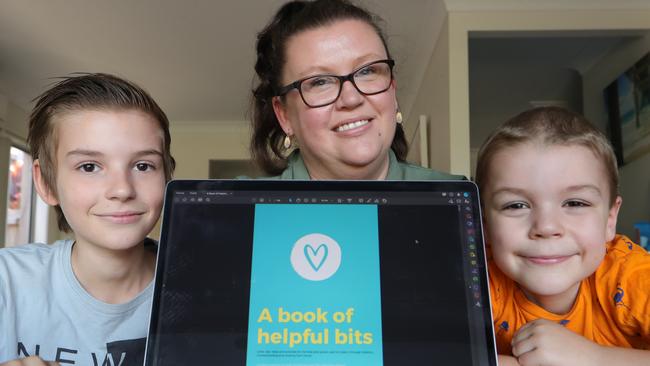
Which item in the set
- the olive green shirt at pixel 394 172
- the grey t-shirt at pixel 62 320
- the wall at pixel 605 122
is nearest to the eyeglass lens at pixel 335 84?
the olive green shirt at pixel 394 172

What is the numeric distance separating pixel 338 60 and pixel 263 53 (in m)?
0.30

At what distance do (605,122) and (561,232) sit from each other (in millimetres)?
3160

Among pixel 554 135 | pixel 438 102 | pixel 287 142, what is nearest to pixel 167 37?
pixel 438 102

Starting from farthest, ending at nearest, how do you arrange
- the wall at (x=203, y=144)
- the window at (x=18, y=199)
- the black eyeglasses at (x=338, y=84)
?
the wall at (x=203, y=144) < the window at (x=18, y=199) < the black eyeglasses at (x=338, y=84)

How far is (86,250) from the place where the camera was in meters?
0.94

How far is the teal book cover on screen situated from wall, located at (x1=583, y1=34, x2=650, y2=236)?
112 inches

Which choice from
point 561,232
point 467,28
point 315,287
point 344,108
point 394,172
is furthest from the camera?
point 467,28

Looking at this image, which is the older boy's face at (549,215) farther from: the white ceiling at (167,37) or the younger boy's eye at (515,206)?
the white ceiling at (167,37)

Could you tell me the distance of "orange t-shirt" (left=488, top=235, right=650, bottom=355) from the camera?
0.76 meters

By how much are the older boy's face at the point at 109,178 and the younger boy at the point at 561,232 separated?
57cm

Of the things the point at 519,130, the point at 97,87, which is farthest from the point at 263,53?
the point at 519,130

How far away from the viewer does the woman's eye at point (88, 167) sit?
854 mm

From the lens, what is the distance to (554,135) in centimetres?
76

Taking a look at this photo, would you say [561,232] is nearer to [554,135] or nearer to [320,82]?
[554,135]
